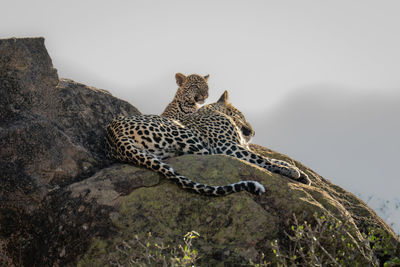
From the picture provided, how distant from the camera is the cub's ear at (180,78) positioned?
12.1 meters

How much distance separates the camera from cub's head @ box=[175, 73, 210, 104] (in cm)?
1153

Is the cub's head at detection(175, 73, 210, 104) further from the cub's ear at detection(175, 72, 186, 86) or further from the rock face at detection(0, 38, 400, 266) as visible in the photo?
the rock face at detection(0, 38, 400, 266)

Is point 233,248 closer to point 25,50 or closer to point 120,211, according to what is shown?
point 120,211

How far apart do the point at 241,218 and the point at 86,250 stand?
1947 millimetres

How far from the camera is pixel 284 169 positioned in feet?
26.2

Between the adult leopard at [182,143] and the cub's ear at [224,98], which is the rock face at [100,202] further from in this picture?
the cub's ear at [224,98]

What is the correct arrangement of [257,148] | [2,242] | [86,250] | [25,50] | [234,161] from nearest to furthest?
[86,250] < [2,242] < [234,161] < [25,50] < [257,148]

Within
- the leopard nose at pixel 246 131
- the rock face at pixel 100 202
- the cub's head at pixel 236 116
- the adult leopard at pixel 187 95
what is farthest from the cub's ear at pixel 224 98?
the rock face at pixel 100 202

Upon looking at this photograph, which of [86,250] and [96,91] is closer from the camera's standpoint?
[86,250]

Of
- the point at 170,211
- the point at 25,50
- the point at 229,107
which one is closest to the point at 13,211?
the point at 170,211

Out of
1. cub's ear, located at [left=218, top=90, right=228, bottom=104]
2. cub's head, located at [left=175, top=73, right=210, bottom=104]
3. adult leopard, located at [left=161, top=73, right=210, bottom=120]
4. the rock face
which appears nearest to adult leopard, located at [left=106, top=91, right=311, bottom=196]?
the rock face

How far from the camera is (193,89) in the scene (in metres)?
11.7

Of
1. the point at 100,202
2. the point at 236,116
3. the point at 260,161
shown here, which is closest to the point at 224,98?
the point at 236,116

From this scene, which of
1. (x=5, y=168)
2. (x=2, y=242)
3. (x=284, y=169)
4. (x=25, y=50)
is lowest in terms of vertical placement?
(x=2, y=242)
